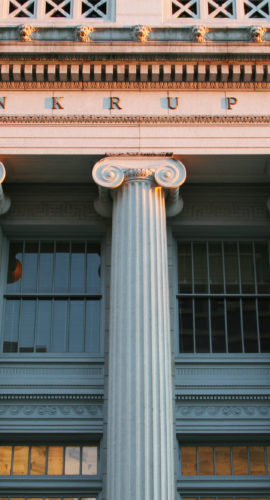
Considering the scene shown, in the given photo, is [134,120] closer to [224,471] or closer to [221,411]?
[221,411]

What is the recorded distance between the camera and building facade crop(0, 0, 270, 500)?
15.2 metres

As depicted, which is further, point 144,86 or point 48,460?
point 144,86

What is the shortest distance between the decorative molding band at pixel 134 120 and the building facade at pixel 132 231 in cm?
3

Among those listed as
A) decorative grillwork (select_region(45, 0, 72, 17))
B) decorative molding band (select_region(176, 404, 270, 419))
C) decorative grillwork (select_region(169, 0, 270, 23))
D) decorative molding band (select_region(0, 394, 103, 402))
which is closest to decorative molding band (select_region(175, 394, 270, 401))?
decorative molding band (select_region(176, 404, 270, 419))

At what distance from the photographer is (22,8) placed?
17.4 metres

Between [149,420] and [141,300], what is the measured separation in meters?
2.34

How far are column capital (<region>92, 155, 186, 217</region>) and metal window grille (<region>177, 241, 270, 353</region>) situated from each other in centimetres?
231

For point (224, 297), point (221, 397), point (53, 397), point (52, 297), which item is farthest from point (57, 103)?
point (221, 397)

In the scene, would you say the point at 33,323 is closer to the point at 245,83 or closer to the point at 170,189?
the point at 170,189

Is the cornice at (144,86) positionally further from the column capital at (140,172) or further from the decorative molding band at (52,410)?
the decorative molding band at (52,410)

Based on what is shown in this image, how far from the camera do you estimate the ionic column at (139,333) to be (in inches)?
503

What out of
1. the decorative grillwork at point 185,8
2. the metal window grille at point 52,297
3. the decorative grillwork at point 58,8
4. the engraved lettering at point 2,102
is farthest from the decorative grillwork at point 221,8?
the metal window grille at point 52,297

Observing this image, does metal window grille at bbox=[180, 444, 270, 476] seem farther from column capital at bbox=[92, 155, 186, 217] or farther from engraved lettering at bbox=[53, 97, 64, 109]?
engraved lettering at bbox=[53, 97, 64, 109]

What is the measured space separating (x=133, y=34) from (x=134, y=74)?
0.94 m
